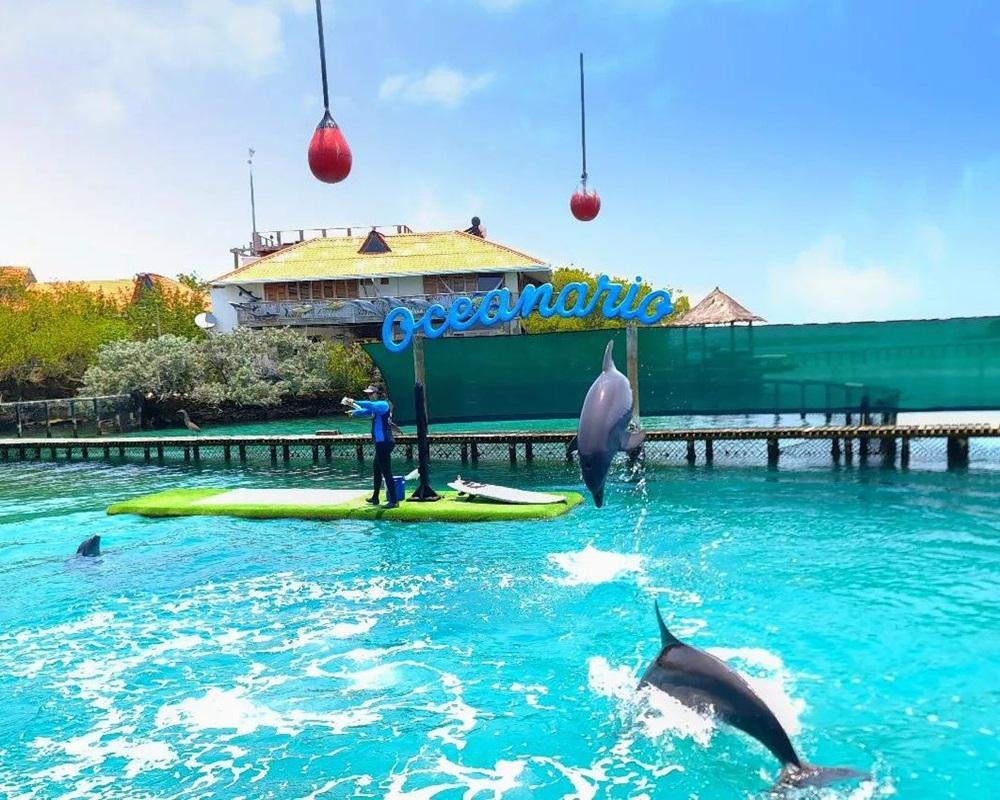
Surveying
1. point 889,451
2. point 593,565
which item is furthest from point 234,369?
Result: point 593,565

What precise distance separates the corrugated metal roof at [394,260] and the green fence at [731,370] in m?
18.5

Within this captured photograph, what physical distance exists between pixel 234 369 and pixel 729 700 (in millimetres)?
31735

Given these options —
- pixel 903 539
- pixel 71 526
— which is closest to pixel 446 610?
pixel 903 539

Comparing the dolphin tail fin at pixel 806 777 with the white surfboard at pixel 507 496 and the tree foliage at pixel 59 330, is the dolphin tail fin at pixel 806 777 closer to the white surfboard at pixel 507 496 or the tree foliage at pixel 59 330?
the white surfboard at pixel 507 496

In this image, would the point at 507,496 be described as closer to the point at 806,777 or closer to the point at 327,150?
the point at 327,150

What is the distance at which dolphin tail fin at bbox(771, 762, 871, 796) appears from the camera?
4.62m

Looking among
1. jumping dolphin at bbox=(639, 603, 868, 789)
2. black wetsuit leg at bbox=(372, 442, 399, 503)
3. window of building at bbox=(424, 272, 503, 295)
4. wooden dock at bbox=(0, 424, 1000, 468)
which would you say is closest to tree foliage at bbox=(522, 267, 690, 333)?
window of building at bbox=(424, 272, 503, 295)

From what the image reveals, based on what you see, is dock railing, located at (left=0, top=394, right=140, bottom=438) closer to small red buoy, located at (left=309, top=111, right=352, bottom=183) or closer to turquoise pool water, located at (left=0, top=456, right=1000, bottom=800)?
turquoise pool water, located at (left=0, top=456, right=1000, bottom=800)

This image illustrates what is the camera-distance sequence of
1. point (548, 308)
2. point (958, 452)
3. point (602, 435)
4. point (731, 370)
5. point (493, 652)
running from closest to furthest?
point (602, 435)
point (493, 652)
point (958, 452)
point (548, 308)
point (731, 370)

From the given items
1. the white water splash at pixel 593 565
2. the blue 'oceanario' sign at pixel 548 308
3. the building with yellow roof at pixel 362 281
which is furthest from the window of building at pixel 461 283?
the white water splash at pixel 593 565

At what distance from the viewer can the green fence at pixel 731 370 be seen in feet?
53.1

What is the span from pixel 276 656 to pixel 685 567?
5.02 m

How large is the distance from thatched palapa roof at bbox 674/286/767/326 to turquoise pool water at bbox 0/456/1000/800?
12363 mm

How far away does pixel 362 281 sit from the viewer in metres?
38.0
